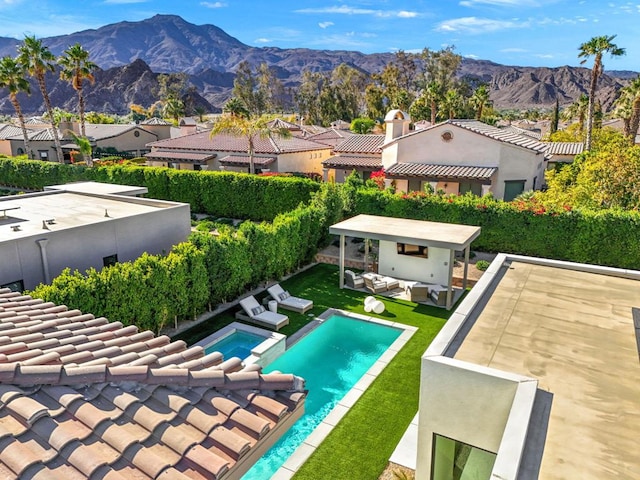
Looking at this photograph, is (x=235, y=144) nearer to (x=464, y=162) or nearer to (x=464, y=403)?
(x=464, y=162)

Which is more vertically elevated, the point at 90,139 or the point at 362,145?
the point at 90,139

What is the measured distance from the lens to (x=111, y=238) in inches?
701

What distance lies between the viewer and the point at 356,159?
4188 cm

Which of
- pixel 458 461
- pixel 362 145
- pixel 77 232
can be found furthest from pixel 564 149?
pixel 458 461

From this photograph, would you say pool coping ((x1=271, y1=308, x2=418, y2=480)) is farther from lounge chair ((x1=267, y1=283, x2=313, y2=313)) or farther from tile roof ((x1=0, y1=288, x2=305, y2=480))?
tile roof ((x1=0, y1=288, x2=305, y2=480))

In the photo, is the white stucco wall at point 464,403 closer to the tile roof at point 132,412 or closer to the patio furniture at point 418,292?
the tile roof at point 132,412

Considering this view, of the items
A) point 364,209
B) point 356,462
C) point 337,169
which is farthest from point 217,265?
point 337,169

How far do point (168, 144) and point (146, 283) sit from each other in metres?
37.1

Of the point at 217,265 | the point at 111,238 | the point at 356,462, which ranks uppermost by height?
the point at 111,238

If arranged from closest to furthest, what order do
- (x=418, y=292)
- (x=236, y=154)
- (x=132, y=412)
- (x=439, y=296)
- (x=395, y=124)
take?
(x=132, y=412) < (x=439, y=296) < (x=418, y=292) < (x=395, y=124) < (x=236, y=154)

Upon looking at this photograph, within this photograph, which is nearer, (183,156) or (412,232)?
(412,232)

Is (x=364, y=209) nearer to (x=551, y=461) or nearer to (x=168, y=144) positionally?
(x=551, y=461)

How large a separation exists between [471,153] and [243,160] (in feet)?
69.2

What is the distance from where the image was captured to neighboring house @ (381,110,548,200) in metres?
31.7
